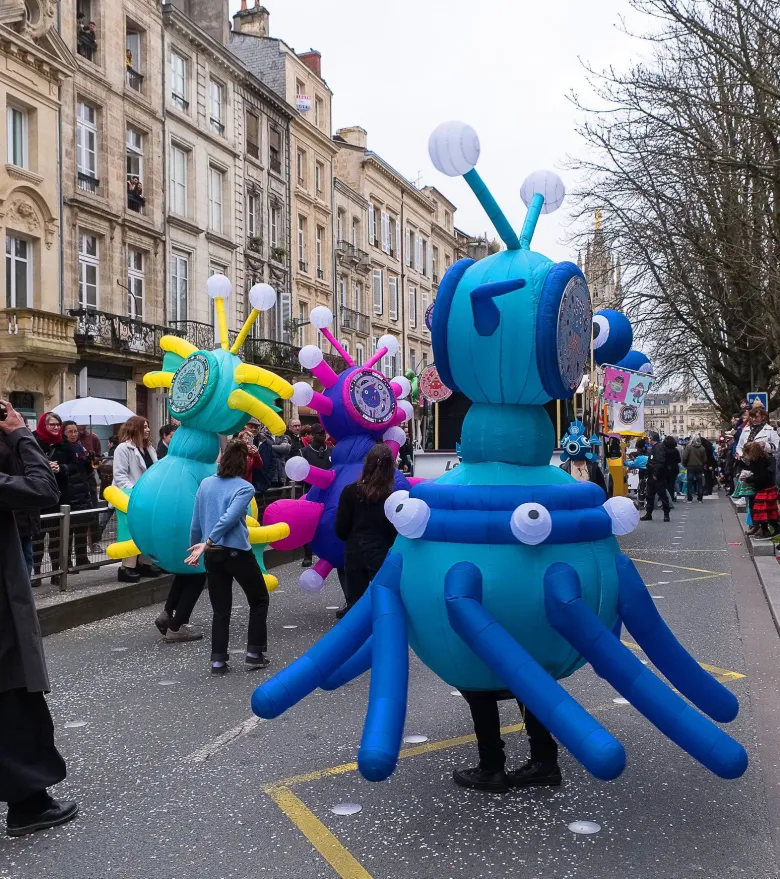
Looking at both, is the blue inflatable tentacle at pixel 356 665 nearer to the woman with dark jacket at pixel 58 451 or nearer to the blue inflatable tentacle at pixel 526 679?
the blue inflatable tentacle at pixel 526 679

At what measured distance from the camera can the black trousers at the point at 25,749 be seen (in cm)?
384

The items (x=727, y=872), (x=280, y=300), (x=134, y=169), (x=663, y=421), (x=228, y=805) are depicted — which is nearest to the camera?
(x=727, y=872)

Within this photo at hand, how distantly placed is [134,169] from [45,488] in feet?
74.6

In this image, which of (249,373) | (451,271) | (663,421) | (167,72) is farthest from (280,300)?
(663,421)

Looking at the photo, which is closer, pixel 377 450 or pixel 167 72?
pixel 377 450

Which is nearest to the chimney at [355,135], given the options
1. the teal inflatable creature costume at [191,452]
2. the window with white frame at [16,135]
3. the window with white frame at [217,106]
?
the window with white frame at [217,106]

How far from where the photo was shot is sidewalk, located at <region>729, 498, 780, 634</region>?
8500mm

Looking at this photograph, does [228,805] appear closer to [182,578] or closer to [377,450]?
[377,450]

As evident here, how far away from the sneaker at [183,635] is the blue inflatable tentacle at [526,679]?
4256 mm

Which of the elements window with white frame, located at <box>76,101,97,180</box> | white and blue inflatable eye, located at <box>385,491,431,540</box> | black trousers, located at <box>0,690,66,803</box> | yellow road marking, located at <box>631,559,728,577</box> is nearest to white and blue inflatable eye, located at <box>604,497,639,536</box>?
white and blue inflatable eye, located at <box>385,491,431,540</box>

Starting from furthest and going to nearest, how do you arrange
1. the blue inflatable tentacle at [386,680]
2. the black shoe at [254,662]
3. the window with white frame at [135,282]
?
the window with white frame at [135,282], the black shoe at [254,662], the blue inflatable tentacle at [386,680]

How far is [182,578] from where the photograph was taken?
7582 mm

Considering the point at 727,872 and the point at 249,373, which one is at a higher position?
the point at 249,373

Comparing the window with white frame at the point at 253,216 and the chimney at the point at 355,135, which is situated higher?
the chimney at the point at 355,135
